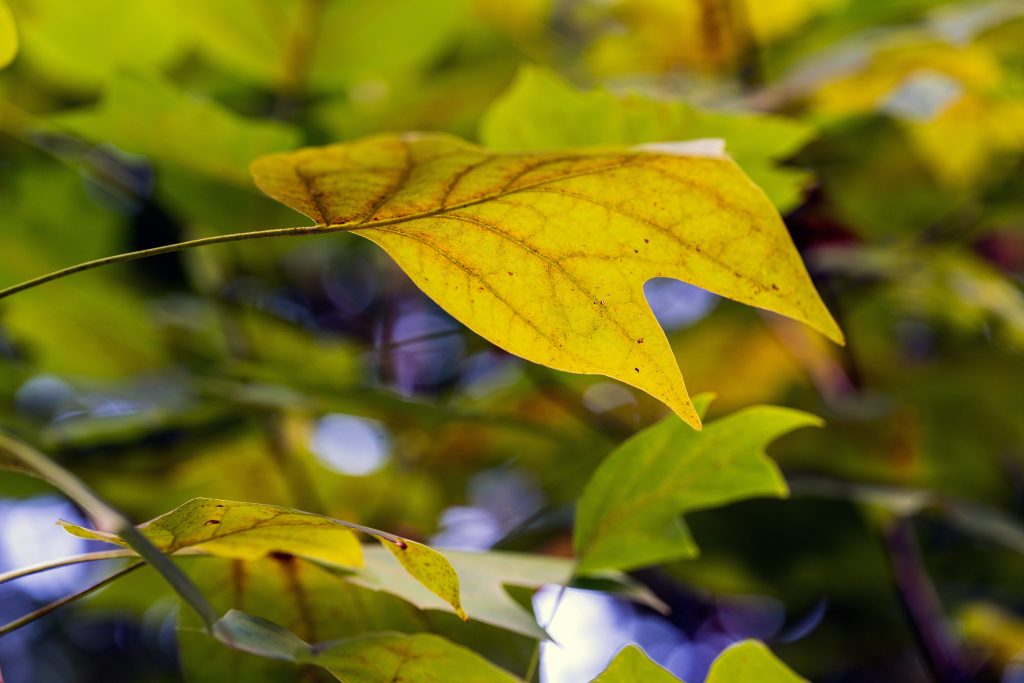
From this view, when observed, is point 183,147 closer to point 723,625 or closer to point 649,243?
point 649,243

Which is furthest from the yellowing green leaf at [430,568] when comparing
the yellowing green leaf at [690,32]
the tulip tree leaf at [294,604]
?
the yellowing green leaf at [690,32]

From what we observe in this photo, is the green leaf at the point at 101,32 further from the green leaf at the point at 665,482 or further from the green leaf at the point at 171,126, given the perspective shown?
the green leaf at the point at 665,482

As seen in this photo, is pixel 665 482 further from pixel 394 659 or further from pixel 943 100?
pixel 943 100

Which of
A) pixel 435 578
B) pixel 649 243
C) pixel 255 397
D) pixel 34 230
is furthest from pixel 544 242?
pixel 34 230

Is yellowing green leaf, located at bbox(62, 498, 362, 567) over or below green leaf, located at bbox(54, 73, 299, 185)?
below

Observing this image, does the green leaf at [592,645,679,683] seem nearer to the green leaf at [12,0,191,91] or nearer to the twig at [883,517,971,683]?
the twig at [883,517,971,683]

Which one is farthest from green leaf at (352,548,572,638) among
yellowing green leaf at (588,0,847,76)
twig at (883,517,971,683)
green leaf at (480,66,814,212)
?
yellowing green leaf at (588,0,847,76)
